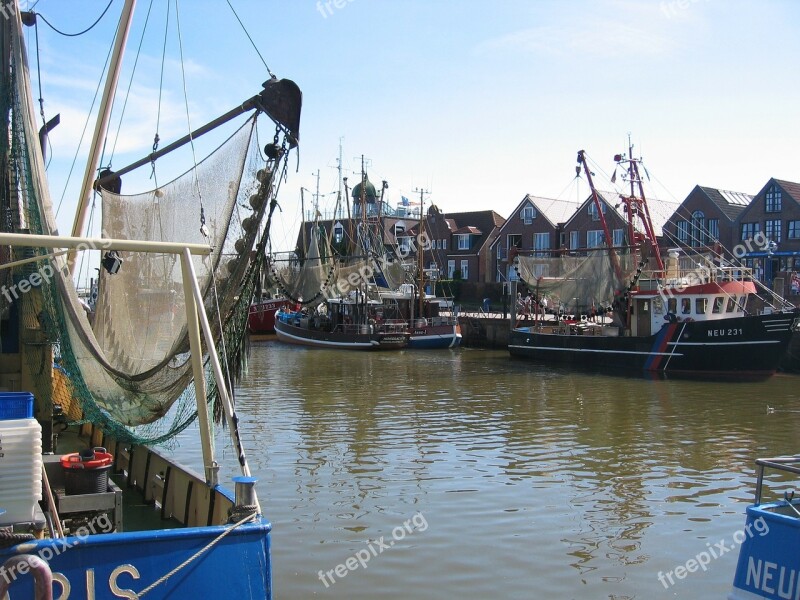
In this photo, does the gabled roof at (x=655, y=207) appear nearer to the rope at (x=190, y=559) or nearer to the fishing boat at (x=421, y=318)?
the fishing boat at (x=421, y=318)

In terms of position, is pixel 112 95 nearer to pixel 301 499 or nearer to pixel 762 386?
pixel 301 499

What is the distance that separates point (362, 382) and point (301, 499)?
1511 cm

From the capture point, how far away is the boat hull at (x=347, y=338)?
130 ft

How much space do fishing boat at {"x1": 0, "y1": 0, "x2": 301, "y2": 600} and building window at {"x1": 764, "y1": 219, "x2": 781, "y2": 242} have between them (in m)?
43.9

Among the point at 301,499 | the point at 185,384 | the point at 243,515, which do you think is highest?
the point at 185,384

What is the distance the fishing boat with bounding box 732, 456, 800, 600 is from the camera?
5891 mm

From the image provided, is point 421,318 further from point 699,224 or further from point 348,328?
point 699,224

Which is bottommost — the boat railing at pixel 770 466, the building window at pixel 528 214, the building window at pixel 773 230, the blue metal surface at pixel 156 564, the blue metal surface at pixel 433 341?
the blue metal surface at pixel 433 341

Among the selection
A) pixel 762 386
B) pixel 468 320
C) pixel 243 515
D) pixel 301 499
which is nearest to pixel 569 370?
pixel 762 386

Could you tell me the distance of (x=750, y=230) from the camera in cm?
4819

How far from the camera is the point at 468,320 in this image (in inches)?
1740

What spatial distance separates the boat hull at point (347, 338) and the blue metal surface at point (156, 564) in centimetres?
3394

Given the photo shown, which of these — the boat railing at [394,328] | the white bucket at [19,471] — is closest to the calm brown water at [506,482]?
the white bucket at [19,471]

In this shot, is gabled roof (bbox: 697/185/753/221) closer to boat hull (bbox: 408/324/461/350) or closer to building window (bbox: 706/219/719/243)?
building window (bbox: 706/219/719/243)
